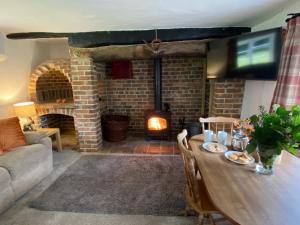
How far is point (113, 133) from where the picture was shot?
3889 millimetres

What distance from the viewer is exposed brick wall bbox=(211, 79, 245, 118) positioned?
9.56 feet

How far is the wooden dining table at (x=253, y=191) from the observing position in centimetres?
93

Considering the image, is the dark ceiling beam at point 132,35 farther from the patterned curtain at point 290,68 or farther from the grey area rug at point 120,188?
the grey area rug at point 120,188

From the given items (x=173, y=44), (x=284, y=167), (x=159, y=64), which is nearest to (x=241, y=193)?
(x=284, y=167)

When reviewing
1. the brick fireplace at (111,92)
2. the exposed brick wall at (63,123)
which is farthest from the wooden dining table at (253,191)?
the exposed brick wall at (63,123)

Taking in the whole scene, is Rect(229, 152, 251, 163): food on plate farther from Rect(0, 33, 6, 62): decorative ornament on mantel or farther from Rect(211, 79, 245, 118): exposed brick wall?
Rect(0, 33, 6, 62): decorative ornament on mantel

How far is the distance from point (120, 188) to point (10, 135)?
1.64m

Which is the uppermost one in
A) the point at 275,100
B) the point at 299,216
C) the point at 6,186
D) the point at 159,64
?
the point at 159,64

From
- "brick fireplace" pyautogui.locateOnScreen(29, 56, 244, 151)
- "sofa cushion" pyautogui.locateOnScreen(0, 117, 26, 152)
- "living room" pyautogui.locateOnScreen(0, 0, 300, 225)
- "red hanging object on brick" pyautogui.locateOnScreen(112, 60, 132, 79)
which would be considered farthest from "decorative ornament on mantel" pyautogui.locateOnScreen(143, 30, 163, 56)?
"sofa cushion" pyautogui.locateOnScreen(0, 117, 26, 152)

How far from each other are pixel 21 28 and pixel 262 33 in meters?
3.15

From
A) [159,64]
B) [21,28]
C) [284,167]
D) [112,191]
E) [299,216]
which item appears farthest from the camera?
[159,64]

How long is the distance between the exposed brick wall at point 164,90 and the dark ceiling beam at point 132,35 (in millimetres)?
1071

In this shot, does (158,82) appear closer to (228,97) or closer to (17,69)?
(228,97)

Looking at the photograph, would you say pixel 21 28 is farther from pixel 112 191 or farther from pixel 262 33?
pixel 262 33
